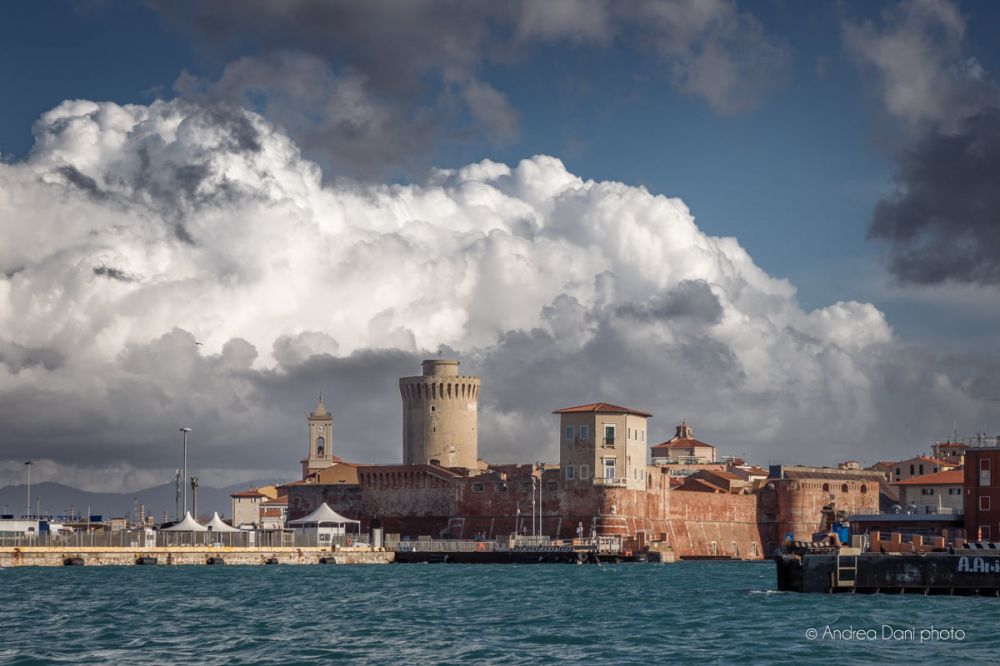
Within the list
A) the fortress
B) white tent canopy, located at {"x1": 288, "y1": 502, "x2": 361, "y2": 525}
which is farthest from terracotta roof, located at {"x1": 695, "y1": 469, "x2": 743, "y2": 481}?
white tent canopy, located at {"x1": 288, "y1": 502, "x2": 361, "y2": 525}

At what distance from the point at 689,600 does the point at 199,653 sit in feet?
84.2

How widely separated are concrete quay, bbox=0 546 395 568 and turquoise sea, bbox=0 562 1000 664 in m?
19.4

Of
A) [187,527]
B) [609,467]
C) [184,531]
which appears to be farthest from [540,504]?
[184,531]

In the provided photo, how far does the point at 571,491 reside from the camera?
122m

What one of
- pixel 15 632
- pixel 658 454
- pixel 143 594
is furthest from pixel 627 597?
pixel 658 454

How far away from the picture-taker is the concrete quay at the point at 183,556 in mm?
96625

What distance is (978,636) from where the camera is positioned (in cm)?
4400

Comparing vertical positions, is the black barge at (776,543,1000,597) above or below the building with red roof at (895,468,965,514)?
below

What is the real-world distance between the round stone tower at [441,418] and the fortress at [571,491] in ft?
0.28

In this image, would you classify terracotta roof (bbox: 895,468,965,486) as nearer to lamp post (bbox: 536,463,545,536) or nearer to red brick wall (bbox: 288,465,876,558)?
red brick wall (bbox: 288,465,876,558)

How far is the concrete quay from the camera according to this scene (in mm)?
96625

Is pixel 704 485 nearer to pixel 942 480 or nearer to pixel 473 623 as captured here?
pixel 942 480

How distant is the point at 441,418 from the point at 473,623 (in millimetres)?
85810

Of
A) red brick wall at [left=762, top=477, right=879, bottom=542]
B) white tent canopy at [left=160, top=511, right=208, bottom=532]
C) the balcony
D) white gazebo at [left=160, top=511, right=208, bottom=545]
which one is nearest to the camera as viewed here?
white gazebo at [left=160, top=511, right=208, bottom=545]
